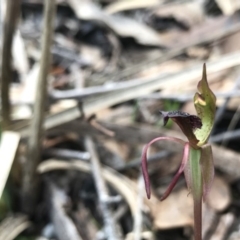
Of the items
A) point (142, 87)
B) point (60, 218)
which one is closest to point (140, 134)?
point (142, 87)

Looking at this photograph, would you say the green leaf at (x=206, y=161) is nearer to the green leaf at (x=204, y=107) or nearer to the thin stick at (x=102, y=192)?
the green leaf at (x=204, y=107)

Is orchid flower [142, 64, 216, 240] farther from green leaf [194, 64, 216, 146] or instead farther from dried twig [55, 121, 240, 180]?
dried twig [55, 121, 240, 180]

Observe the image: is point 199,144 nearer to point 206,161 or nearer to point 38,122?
point 206,161

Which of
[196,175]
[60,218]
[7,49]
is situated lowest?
[60,218]

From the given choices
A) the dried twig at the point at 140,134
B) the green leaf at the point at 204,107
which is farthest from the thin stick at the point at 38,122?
the green leaf at the point at 204,107

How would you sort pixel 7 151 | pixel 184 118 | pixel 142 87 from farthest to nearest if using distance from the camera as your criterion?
pixel 142 87 → pixel 7 151 → pixel 184 118

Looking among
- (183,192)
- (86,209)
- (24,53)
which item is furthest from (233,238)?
(24,53)
